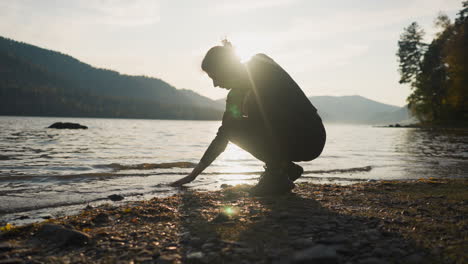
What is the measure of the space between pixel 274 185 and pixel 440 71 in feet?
198

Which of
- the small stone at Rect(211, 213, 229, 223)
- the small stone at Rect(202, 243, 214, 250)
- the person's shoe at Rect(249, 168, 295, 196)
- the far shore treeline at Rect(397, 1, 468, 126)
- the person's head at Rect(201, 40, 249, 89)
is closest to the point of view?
the small stone at Rect(202, 243, 214, 250)

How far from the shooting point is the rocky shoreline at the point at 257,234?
225 centimetres

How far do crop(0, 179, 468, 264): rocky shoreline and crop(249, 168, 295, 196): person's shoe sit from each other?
0.33 m

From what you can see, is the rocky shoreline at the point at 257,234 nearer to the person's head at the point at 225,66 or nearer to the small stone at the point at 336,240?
the small stone at the point at 336,240

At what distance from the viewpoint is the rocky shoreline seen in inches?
88.7

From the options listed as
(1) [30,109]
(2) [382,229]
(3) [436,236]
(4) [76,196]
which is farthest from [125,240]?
(1) [30,109]

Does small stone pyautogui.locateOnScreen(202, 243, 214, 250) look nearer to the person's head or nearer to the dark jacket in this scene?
the dark jacket

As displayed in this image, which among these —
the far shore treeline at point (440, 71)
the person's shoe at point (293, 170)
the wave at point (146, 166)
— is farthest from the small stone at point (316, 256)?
the far shore treeline at point (440, 71)

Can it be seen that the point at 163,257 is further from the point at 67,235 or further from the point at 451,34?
the point at 451,34

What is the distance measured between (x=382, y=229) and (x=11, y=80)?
24073 centimetres

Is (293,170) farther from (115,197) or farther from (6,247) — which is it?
(6,247)

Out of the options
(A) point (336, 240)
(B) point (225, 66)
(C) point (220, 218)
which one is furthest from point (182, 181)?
(A) point (336, 240)

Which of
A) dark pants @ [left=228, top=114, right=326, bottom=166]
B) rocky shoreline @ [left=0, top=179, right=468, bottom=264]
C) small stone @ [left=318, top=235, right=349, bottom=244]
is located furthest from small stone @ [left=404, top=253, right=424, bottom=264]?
dark pants @ [left=228, top=114, right=326, bottom=166]

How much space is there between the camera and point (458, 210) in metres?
3.44
